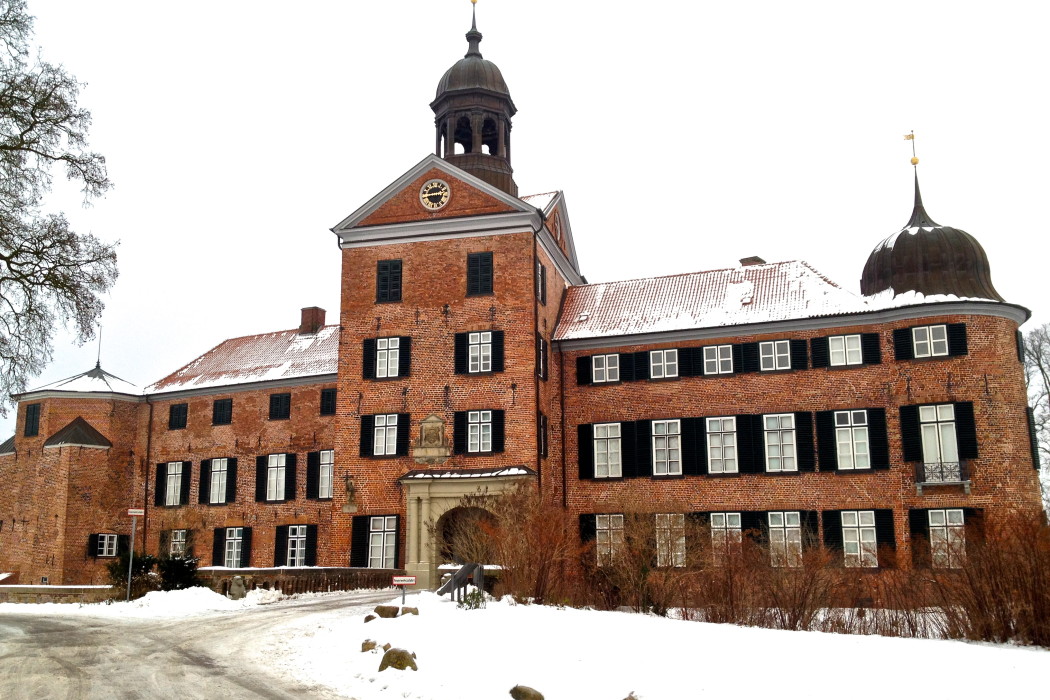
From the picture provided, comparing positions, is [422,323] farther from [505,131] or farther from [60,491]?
[60,491]

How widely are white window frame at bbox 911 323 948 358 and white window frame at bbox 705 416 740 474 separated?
5.98 metres

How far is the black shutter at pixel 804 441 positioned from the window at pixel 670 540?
24.8ft

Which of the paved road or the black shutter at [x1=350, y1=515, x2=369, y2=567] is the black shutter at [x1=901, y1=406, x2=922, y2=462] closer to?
the paved road

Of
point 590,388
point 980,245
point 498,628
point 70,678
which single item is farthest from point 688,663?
point 980,245

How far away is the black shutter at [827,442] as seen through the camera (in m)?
30.5

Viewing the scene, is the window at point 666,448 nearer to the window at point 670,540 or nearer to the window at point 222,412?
the window at point 670,540

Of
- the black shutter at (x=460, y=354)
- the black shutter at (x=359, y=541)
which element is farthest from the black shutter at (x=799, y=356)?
the black shutter at (x=359, y=541)

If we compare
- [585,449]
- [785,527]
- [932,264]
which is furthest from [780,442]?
[932,264]

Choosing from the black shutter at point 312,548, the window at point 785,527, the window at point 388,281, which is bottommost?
the black shutter at point 312,548

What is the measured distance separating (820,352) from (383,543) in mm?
15480

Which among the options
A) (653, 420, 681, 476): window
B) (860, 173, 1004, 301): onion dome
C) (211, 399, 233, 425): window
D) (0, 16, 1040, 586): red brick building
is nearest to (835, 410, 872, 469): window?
(0, 16, 1040, 586): red brick building

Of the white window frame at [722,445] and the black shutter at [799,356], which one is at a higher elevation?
the black shutter at [799,356]

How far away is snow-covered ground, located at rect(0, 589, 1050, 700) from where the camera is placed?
1242cm

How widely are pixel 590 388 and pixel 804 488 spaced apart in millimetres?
7828
